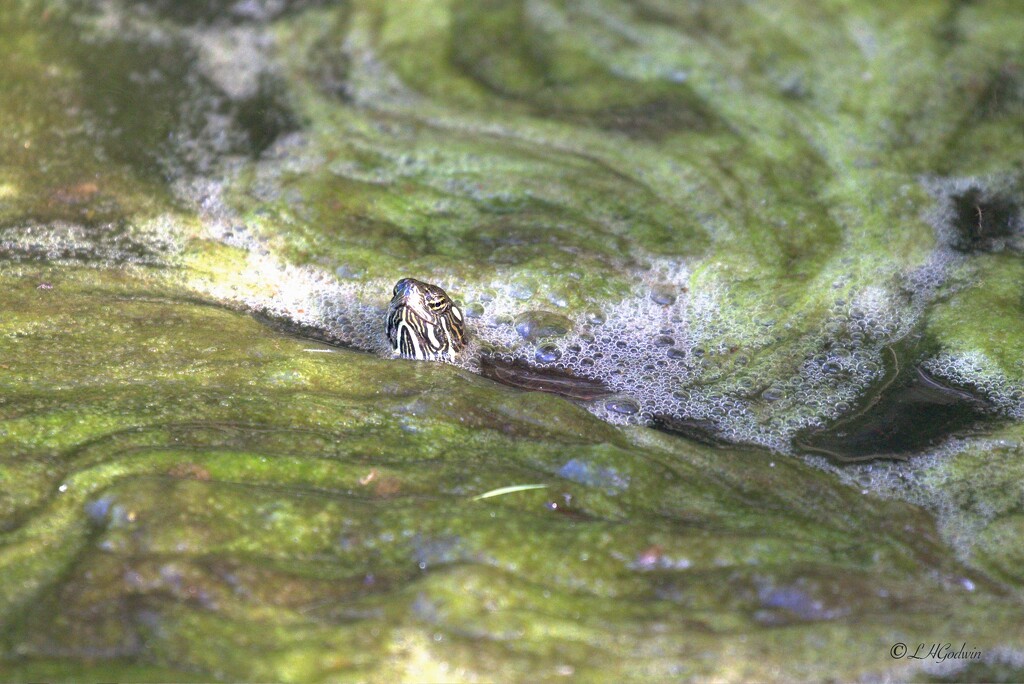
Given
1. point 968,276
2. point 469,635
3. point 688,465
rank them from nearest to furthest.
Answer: point 469,635, point 688,465, point 968,276

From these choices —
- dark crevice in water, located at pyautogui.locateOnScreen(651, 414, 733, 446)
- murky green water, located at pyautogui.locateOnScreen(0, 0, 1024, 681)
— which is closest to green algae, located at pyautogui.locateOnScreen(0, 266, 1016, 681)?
murky green water, located at pyautogui.locateOnScreen(0, 0, 1024, 681)

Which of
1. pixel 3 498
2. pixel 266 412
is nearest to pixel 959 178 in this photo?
pixel 266 412

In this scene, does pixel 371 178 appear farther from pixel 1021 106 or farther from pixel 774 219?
pixel 1021 106

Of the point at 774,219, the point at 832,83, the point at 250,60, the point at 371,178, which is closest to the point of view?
the point at 774,219

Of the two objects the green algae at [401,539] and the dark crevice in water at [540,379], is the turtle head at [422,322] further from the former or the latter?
the green algae at [401,539]

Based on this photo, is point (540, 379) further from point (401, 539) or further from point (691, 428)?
point (401, 539)

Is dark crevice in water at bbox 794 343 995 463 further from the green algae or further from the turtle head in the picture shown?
the turtle head
